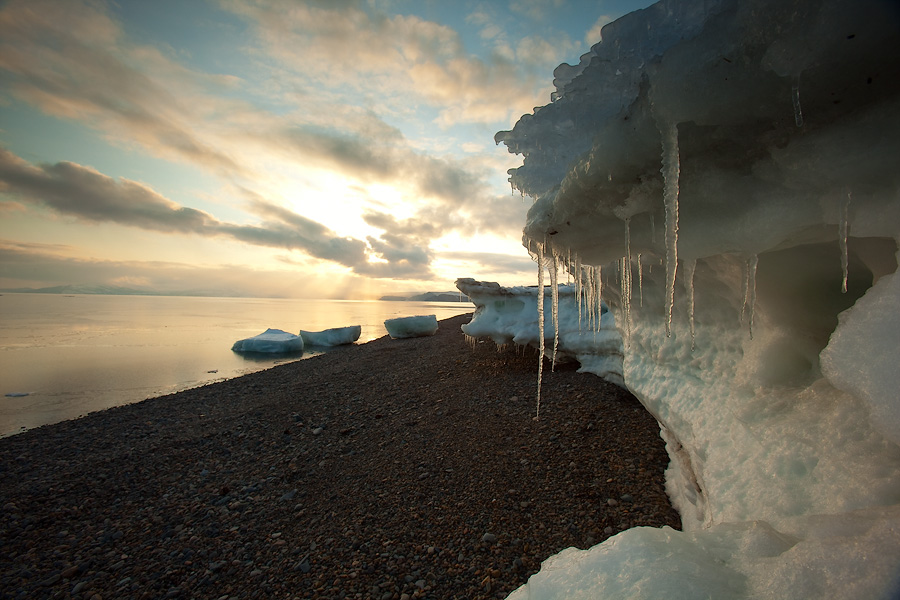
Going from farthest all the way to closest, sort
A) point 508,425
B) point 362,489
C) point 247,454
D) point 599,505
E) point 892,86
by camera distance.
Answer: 1. point 247,454
2. point 508,425
3. point 362,489
4. point 599,505
5. point 892,86

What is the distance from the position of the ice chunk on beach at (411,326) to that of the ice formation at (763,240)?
16856mm

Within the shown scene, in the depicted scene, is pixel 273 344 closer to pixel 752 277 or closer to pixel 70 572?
pixel 70 572

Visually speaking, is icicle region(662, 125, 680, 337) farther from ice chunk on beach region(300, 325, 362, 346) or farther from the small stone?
ice chunk on beach region(300, 325, 362, 346)

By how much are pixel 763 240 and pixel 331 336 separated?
75.8 feet

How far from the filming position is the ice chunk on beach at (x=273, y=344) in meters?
20.5

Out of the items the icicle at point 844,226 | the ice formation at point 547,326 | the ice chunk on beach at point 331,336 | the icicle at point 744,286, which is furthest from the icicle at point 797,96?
the ice chunk on beach at point 331,336

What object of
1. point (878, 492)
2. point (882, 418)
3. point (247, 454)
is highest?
point (882, 418)

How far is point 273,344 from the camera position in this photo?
20469 mm

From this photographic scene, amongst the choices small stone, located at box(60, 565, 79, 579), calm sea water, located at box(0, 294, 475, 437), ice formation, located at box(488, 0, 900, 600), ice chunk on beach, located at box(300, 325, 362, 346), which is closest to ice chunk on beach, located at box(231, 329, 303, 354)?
calm sea water, located at box(0, 294, 475, 437)

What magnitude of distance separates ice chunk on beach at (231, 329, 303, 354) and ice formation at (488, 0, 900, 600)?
20169 mm

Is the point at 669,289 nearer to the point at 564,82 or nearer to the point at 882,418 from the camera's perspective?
the point at 882,418

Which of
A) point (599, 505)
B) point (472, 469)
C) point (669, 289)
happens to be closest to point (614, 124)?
point (669, 289)

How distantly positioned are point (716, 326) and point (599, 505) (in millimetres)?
2212

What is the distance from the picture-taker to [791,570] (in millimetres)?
1422
